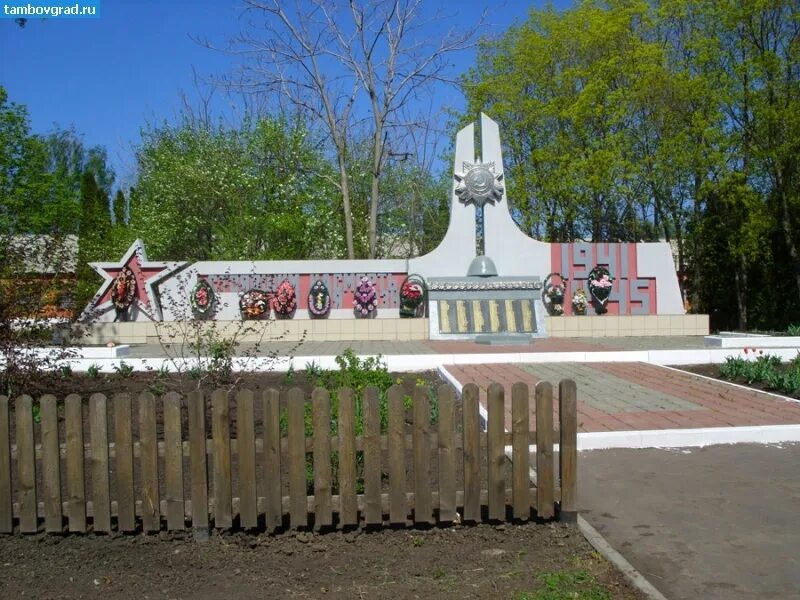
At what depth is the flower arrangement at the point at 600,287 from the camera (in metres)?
20.8

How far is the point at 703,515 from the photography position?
5.22 meters

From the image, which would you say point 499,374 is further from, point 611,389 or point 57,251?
point 57,251

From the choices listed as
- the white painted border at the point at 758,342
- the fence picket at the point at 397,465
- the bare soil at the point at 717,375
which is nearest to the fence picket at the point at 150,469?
the fence picket at the point at 397,465

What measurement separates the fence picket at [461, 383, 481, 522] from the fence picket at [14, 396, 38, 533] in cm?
276

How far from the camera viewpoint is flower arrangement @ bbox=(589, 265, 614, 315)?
2075cm

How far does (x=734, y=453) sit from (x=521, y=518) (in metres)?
3.21

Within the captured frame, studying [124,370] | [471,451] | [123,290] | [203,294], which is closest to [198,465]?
[471,451]

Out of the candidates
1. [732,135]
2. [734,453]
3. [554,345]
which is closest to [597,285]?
[554,345]

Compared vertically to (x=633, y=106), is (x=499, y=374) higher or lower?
lower

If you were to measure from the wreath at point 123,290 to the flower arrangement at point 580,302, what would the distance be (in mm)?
12318

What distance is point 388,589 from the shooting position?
4.04 metres

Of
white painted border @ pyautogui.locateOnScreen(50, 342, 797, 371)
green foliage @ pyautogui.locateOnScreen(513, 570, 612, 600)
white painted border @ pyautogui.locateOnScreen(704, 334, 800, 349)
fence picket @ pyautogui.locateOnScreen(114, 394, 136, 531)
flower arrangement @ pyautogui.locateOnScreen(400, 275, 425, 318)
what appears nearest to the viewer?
green foliage @ pyautogui.locateOnScreen(513, 570, 612, 600)

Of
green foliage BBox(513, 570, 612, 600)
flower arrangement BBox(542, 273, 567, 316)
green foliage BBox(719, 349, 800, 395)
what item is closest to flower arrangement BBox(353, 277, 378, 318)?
flower arrangement BBox(542, 273, 567, 316)

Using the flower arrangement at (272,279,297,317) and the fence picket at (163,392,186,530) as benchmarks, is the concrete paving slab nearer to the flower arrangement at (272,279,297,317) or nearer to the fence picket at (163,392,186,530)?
the fence picket at (163,392,186,530)
